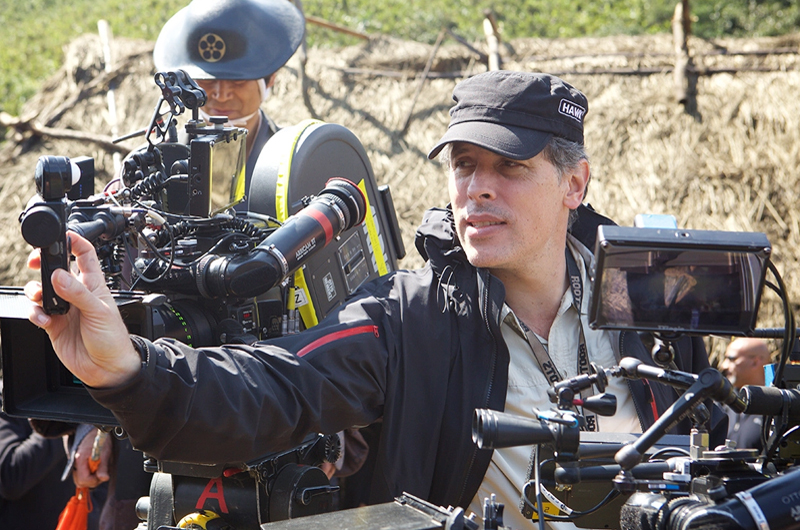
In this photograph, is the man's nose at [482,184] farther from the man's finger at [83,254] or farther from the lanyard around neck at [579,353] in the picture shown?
the man's finger at [83,254]

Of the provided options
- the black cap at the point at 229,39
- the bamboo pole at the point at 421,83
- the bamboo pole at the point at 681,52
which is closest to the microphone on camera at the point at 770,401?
the black cap at the point at 229,39

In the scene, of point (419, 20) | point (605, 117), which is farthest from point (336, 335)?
point (419, 20)

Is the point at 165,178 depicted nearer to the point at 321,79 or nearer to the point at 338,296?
the point at 338,296

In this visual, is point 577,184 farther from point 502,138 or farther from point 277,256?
point 277,256

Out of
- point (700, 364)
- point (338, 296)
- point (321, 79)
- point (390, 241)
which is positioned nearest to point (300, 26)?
point (390, 241)

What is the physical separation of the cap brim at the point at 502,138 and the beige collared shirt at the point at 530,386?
400 mm

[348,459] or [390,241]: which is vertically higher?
[390,241]

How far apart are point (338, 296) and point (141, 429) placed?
127 centimetres

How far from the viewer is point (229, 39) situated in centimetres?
315

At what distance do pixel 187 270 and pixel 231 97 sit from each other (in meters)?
1.47

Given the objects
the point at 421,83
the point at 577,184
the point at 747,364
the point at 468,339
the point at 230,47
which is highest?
the point at 421,83

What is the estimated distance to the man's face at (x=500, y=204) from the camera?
2.02 m

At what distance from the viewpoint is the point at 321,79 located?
7.77 m

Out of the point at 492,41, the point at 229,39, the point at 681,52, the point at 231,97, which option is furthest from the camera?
the point at 492,41
